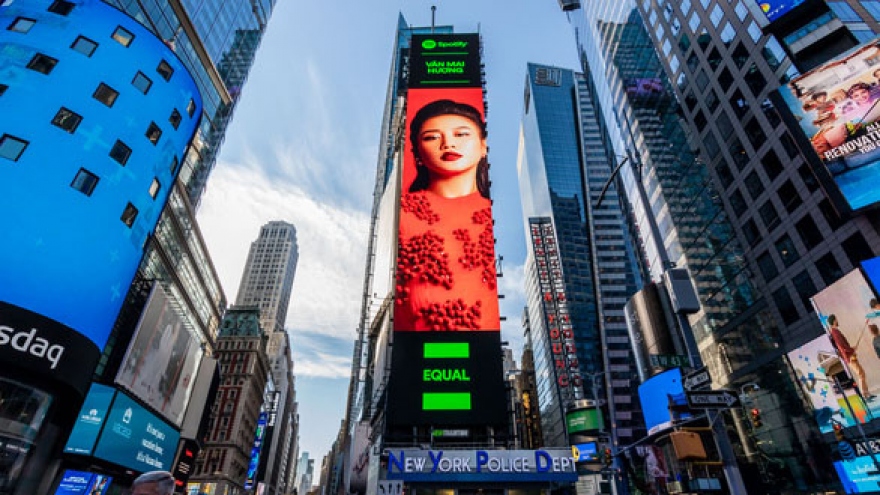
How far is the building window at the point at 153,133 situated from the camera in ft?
98.3

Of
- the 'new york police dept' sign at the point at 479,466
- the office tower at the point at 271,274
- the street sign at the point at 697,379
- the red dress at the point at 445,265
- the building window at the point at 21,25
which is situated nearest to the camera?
the street sign at the point at 697,379

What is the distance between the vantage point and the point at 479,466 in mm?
24828

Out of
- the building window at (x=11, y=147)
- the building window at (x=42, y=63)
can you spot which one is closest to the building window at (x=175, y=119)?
the building window at (x=42, y=63)

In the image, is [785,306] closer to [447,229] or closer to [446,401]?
[447,229]

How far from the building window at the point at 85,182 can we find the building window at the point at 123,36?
10.7 m

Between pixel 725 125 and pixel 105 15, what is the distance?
192ft

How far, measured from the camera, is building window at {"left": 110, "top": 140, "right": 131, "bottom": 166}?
2709 centimetres

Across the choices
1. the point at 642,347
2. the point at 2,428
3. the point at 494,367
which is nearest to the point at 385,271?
the point at 494,367

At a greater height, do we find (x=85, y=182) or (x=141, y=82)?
(x=141, y=82)

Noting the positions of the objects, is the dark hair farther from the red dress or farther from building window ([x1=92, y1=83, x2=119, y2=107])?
building window ([x1=92, y1=83, x2=119, y2=107])

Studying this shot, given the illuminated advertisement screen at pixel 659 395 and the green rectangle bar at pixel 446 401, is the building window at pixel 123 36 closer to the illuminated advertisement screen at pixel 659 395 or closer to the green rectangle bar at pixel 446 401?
the green rectangle bar at pixel 446 401

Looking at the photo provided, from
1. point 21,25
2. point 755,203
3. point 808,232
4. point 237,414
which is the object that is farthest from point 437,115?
point 237,414

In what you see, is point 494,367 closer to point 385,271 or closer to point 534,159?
point 385,271

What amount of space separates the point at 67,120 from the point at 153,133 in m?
Answer: 5.33
